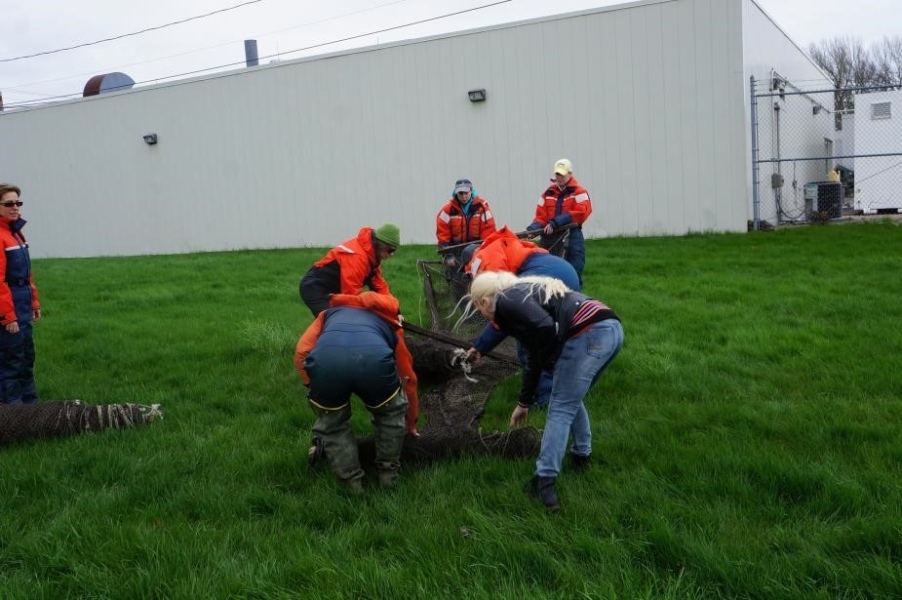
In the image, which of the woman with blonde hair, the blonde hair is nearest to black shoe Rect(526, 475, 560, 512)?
the woman with blonde hair

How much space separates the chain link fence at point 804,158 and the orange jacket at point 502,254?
37.9ft

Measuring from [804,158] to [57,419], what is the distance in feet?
48.6

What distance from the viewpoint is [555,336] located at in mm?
4039

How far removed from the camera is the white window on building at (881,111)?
61.4 ft

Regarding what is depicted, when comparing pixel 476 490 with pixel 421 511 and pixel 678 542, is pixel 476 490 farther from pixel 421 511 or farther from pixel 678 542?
pixel 678 542

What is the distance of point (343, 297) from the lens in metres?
4.70

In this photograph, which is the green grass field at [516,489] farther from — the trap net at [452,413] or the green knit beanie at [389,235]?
the green knit beanie at [389,235]

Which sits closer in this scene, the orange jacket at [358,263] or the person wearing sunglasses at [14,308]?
the orange jacket at [358,263]

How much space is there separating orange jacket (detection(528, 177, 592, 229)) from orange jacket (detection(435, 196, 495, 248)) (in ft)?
1.95

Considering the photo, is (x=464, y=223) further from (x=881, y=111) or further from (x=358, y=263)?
(x=881, y=111)

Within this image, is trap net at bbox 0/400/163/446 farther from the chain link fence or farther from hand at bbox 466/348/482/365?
the chain link fence

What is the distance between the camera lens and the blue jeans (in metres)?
4.09

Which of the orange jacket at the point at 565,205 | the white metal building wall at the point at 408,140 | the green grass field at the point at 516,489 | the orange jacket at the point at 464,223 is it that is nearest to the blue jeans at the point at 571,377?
the green grass field at the point at 516,489

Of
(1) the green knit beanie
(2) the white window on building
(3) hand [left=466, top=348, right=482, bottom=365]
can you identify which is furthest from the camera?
(2) the white window on building
